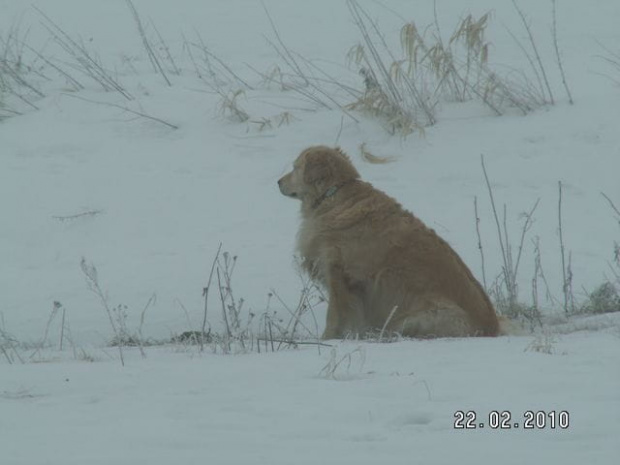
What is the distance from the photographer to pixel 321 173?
675cm

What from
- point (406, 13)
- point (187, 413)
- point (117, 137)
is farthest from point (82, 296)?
point (406, 13)

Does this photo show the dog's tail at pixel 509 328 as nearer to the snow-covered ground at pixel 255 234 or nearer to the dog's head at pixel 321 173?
the snow-covered ground at pixel 255 234

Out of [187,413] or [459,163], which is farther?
[459,163]

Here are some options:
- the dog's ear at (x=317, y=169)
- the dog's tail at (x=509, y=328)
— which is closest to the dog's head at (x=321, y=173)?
the dog's ear at (x=317, y=169)

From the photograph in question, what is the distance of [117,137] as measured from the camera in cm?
1145

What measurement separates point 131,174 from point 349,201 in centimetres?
466

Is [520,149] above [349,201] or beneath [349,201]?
A: above

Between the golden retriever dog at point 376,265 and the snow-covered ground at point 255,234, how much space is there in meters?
0.57

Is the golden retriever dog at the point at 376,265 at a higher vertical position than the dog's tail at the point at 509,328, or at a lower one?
higher

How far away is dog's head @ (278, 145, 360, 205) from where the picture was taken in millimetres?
6742

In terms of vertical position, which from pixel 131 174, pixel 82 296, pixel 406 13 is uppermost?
pixel 406 13

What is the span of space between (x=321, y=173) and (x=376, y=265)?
0.84m

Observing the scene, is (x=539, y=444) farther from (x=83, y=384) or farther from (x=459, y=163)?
(x=459, y=163)

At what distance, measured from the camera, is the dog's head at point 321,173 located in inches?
265
